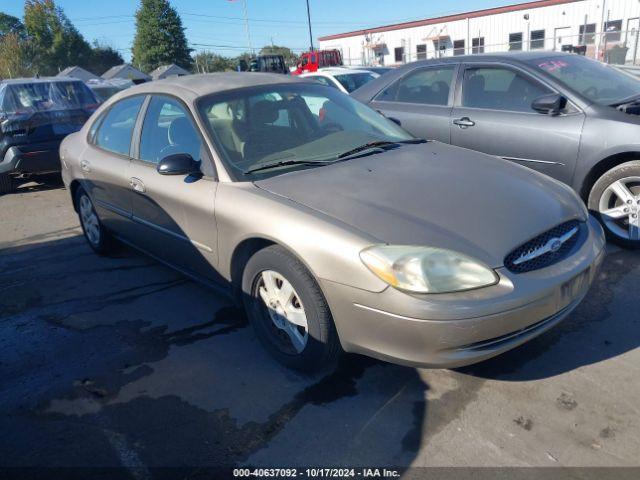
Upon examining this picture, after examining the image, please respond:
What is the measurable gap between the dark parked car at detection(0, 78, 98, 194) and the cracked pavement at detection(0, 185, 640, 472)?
4796 millimetres

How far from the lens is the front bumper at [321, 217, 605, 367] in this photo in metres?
2.28

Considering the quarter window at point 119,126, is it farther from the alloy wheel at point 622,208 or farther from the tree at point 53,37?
the tree at point 53,37

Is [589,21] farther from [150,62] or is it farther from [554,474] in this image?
[150,62]

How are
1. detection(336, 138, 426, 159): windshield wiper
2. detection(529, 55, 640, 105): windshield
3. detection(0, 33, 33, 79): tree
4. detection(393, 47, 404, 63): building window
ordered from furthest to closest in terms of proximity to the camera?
1. detection(0, 33, 33, 79): tree
2. detection(393, 47, 404, 63): building window
3. detection(529, 55, 640, 105): windshield
4. detection(336, 138, 426, 159): windshield wiper

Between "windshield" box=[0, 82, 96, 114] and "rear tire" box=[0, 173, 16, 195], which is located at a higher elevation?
"windshield" box=[0, 82, 96, 114]

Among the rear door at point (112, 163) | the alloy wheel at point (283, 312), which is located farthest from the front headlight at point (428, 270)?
the rear door at point (112, 163)

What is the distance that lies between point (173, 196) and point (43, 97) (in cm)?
645

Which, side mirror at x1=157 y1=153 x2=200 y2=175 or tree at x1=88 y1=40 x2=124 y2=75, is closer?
Result: side mirror at x1=157 y1=153 x2=200 y2=175

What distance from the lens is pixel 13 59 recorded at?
4988 cm

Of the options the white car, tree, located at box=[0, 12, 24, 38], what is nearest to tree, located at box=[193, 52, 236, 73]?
tree, located at box=[0, 12, 24, 38]

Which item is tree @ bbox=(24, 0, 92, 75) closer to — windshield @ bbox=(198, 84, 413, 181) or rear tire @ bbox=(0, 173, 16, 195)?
rear tire @ bbox=(0, 173, 16, 195)

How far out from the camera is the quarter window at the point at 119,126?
411 cm

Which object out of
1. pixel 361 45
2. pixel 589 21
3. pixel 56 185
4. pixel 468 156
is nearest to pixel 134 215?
pixel 468 156

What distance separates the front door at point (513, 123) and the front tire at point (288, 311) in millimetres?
2851
